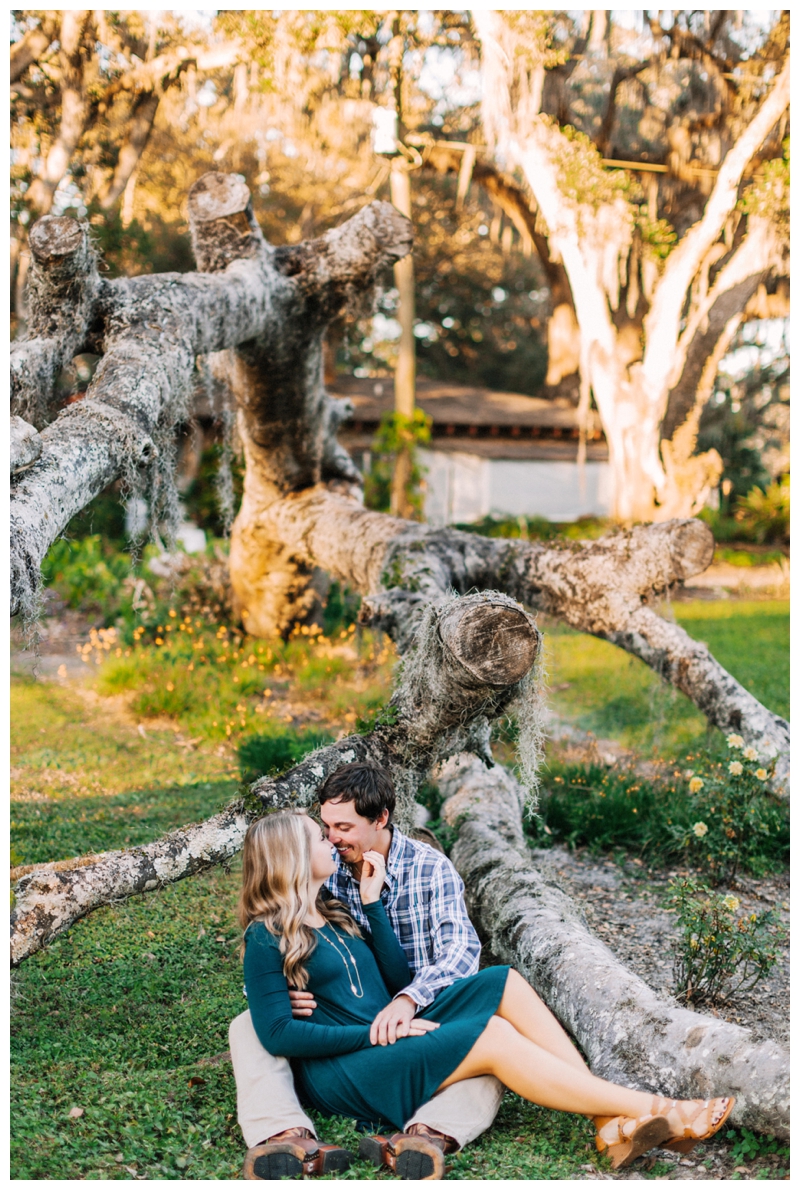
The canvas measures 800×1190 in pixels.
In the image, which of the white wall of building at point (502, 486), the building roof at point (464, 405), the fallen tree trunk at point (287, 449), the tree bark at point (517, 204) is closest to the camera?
the fallen tree trunk at point (287, 449)

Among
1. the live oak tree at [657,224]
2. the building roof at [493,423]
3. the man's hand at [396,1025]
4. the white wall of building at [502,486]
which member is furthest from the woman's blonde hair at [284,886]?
the white wall of building at [502,486]

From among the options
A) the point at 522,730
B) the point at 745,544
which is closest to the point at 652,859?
the point at 522,730

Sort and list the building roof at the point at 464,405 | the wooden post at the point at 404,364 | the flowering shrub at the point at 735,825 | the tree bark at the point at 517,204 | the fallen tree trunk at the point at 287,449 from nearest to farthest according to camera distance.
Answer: the fallen tree trunk at the point at 287,449 → the flowering shrub at the point at 735,825 → the wooden post at the point at 404,364 → the tree bark at the point at 517,204 → the building roof at the point at 464,405

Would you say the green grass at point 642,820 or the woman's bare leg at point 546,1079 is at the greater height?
the woman's bare leg at point 546,1079

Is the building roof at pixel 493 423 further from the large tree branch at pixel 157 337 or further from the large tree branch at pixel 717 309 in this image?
the large tree branch at pixel 157 337

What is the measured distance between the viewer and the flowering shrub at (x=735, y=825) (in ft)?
16.8

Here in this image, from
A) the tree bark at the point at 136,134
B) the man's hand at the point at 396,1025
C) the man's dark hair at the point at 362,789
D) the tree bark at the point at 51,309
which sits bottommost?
the man's hand at the point at 396,1025

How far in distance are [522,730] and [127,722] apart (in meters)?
4.89

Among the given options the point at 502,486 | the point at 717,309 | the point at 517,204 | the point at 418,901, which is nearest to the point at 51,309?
the point at 418,901

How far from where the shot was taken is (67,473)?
11.1ft

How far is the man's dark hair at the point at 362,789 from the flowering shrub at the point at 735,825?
2.38 m

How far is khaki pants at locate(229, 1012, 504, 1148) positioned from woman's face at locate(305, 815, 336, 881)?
527 millimetres

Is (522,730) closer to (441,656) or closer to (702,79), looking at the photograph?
(441,656)

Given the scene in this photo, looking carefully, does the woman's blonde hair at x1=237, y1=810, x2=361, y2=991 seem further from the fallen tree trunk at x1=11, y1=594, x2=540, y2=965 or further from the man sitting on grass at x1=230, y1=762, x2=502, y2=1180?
the fallen tree trunk at x1=11, y1=594, x2=540, y2=965
